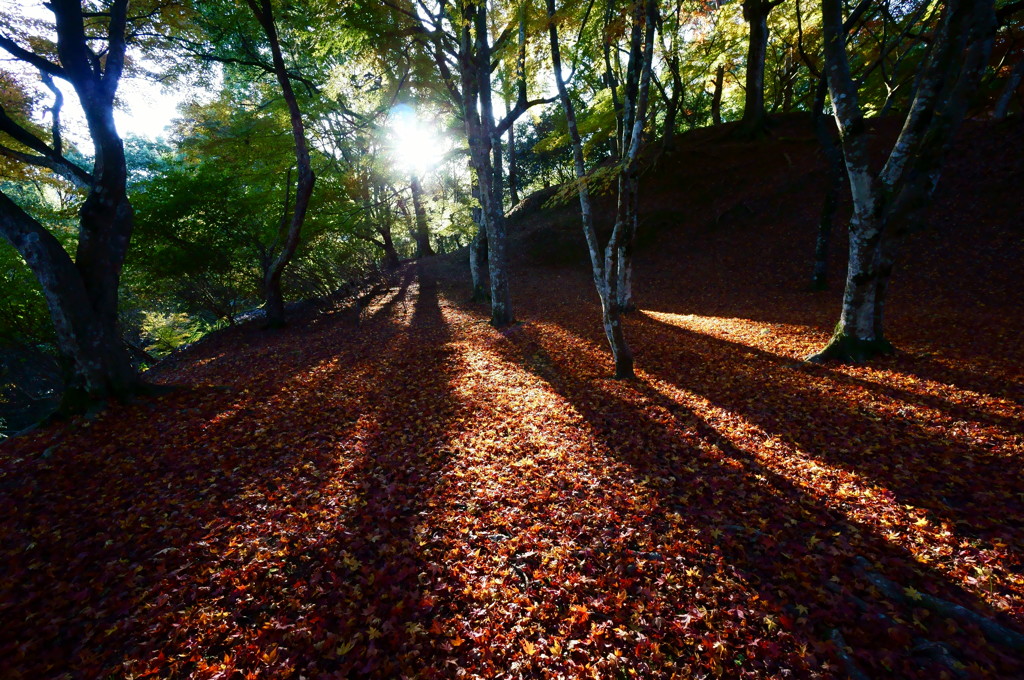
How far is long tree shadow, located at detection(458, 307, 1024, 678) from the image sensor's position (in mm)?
2969

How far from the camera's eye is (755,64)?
58.1ft

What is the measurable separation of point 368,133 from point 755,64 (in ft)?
57.9

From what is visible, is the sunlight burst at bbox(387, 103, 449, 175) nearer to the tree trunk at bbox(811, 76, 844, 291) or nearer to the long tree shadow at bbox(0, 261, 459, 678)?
the long tree shadow at bbox(0, 261, 459, 678)

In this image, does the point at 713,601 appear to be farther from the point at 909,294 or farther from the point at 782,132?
the point at 782,132

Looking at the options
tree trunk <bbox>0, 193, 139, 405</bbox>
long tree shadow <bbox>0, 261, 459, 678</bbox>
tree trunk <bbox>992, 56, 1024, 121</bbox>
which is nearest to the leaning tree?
tree trunk <bbox>0, 193, 139, 405</bbox>

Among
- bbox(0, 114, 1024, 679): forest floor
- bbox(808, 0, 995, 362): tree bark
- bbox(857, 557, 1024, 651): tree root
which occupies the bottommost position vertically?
bbox(857, 557, 1024, 651): tree root

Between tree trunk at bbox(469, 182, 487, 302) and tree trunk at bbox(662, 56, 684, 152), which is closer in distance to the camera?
tree trunk at bbox(662, 56, 684, 152)

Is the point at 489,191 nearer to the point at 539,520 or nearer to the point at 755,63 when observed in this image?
the point at 539,520

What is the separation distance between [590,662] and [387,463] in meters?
3.77

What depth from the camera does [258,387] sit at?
26.9ft

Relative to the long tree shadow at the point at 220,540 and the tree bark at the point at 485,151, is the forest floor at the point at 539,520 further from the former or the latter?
the tree bark at the point at 485,151

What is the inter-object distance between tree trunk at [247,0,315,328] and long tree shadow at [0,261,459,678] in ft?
22.2

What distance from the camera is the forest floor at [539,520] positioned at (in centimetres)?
311

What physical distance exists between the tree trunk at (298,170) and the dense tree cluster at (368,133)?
0.22ft
